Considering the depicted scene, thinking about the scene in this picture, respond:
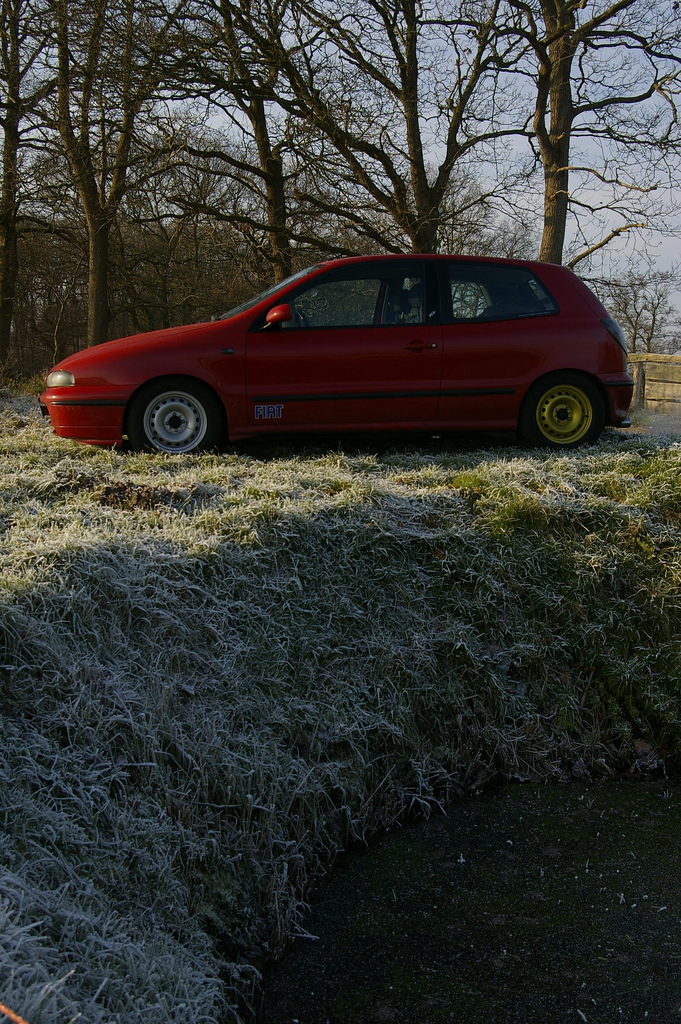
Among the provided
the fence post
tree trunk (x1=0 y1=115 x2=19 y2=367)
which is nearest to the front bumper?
tree trunk (x1=0 y1=115 x2=19 y2=367)

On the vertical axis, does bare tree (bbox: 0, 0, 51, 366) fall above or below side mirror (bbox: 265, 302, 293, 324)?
above

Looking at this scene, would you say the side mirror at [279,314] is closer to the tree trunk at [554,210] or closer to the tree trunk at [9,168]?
the tree trunk at [554,210]

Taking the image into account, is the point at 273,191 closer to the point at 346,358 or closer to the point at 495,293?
the point at 495,293

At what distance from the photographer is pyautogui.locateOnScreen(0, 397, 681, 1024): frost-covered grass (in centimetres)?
274

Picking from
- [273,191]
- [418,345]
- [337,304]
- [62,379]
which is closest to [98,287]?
[273,191]

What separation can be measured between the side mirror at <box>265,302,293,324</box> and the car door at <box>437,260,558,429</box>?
51.0 inches

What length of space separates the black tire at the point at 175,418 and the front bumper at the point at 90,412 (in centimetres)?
10

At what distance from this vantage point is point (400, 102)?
494 inches

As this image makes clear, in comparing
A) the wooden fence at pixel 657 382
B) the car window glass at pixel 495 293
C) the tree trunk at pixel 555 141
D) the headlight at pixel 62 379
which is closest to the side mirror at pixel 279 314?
the car window glass at pixel 495 293

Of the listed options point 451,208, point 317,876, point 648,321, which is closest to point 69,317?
point 451,208

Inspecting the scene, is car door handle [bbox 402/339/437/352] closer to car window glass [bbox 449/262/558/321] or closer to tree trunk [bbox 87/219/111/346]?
car window glass [bbox 449/262/558/321]

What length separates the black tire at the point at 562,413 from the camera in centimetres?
652

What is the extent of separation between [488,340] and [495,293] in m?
0.49

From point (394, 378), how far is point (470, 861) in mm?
3838
